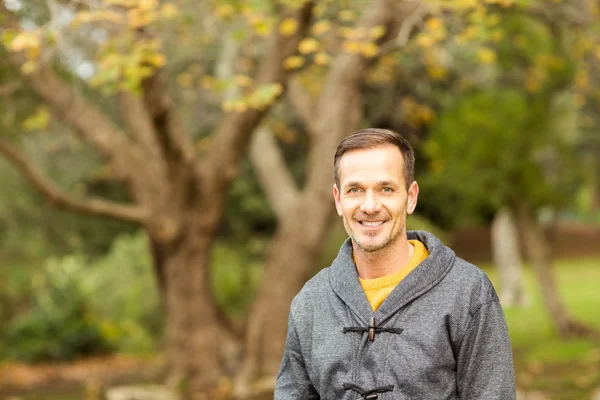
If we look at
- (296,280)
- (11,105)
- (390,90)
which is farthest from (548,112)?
(11,105)

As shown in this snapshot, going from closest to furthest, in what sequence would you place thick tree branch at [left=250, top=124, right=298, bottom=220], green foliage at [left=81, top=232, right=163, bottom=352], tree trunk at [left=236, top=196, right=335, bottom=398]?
tree trunk at [left=236, top=196, right=335, bottom=398]
thick tree branch at [left=250, top=124, right=298, bottom=220]
green foliage at [left=81, top=232, right=163, bottom=352]

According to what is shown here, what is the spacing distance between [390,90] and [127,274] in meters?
5.61

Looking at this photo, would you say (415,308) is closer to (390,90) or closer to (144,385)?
(144,385)

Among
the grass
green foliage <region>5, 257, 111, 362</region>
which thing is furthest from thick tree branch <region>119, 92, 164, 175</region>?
the grass

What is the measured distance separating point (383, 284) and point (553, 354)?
385 inches

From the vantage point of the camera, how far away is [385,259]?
254cm

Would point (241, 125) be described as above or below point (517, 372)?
above

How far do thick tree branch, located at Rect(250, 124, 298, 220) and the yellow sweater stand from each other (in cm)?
777

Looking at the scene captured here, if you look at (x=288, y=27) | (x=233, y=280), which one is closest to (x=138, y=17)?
(x=288, y=27)

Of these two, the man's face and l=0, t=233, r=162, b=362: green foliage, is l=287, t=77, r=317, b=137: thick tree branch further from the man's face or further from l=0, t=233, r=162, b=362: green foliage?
the man's face

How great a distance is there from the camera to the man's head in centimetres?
247

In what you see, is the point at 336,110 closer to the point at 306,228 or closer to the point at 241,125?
the point at 241,125

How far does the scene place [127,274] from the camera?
1394 centimetres

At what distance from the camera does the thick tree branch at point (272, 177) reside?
1097 cm
